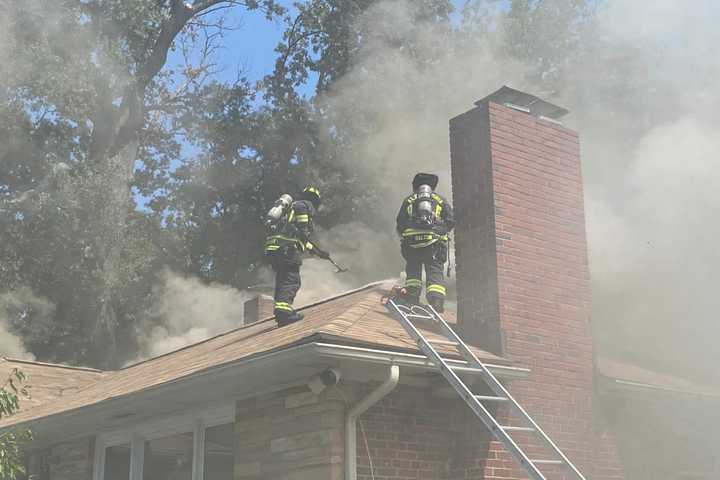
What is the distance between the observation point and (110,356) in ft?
77.6

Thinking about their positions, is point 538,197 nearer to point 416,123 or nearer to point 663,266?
A: point 663,266

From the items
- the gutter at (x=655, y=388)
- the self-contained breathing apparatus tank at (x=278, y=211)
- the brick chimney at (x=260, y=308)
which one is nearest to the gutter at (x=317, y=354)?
the gutter at (x=655, y=388)

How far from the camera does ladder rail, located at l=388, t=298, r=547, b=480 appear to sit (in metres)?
5.92

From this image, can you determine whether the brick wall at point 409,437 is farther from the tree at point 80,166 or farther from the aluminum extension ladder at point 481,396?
the tree at point 80,166

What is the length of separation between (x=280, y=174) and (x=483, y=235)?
1665cm

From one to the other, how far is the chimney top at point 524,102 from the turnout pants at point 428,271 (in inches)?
66.3

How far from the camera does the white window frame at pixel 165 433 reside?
8492mm

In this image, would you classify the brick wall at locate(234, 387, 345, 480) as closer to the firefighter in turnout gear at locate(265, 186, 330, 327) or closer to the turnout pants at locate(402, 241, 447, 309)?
the firefighter in turnout gear at locate(265, 186, 330, 327)

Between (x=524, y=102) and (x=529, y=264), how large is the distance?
1827mm

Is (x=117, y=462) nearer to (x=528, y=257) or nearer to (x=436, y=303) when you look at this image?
(x=436, y=303)

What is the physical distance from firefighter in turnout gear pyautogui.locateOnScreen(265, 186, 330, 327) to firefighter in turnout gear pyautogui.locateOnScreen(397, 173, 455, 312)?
2.92 ft

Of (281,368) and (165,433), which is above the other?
(281,368)

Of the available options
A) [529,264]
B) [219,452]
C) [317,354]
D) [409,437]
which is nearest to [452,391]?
[409,437]

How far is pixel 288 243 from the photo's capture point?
841cm
